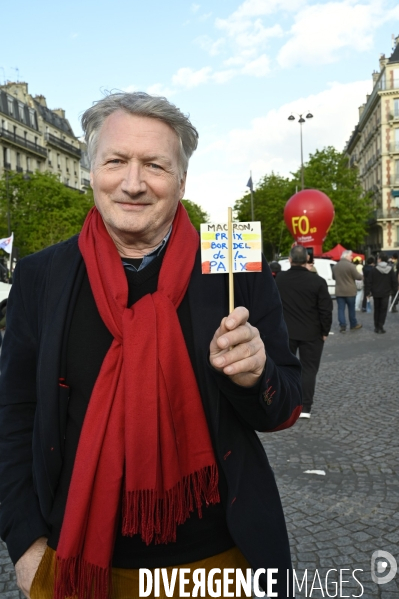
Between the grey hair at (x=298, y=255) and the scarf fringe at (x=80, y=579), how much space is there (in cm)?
561

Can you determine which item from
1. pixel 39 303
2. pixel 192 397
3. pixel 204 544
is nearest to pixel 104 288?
pixel 39 303

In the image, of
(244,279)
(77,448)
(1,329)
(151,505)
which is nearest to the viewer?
(151,505)

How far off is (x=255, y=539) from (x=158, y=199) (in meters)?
1.04

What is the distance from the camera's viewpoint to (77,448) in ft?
5.61

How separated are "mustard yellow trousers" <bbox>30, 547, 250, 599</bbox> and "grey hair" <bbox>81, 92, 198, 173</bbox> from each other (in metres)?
1.20

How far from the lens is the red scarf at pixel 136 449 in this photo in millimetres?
1628

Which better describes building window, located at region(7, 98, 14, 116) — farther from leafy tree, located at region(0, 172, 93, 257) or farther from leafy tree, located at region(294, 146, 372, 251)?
leafy tree, located at region(294, 146, 372, 251)

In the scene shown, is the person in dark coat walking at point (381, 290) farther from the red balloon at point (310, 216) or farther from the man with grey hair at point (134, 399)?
the man with grey hair at point (134, 399)

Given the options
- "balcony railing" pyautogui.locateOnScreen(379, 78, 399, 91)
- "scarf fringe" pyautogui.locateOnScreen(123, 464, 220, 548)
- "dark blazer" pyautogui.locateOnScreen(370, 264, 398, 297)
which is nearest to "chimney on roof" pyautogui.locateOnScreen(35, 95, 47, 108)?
"balcony railing" pyautogui.locateOnScreen(379, 78, 399, 91)

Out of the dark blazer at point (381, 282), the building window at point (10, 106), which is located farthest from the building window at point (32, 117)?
the dark blazer at point (381, 282)

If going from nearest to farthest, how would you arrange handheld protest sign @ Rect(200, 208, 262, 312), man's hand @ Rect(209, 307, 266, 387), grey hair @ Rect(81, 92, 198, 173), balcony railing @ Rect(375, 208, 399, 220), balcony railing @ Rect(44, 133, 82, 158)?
man's hand @ Rect(209, 307, 266, 387) < handheld protest sign @ Rect(200, 208, 262, 312) < grey hair @ Rect(81, 92, 198, 173) < balcony railing @ Rect(375, 208, 399, 220) < balcony railing @ Rect(44, 133, 82, 158)

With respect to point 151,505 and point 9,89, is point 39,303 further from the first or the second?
point 9,89

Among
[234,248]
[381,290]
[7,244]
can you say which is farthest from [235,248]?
[7,244]

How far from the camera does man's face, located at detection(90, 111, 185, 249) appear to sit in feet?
5.80
